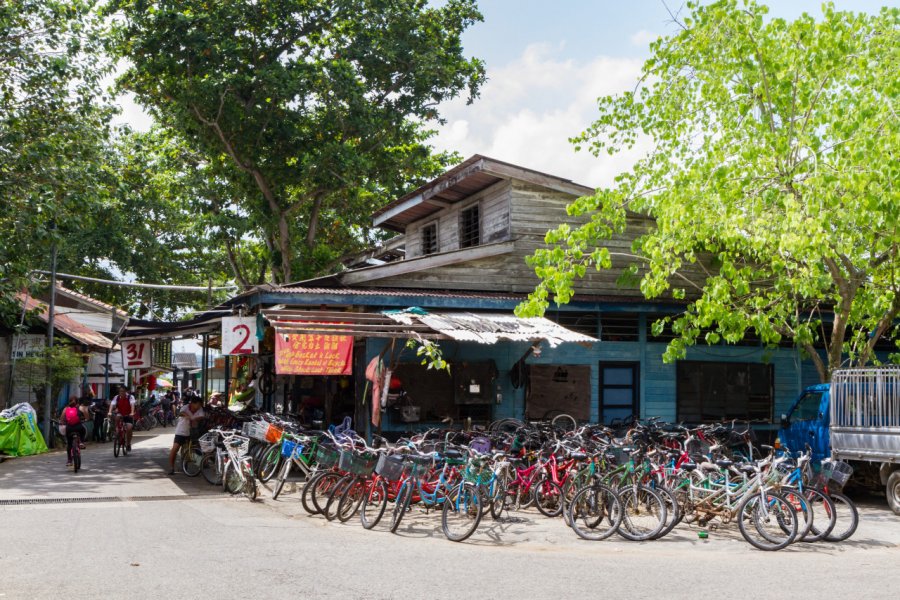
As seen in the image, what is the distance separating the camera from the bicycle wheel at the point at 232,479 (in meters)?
15.1

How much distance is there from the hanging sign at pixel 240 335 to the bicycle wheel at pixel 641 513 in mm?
9167

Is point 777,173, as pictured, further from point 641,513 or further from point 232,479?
point 232,479

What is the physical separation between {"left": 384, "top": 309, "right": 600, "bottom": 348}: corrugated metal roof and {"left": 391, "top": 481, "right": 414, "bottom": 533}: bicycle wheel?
12.3 feet

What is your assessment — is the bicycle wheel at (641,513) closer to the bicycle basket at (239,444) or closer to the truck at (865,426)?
the truck at (865,426)

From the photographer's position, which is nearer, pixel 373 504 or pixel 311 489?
pixel 373 504

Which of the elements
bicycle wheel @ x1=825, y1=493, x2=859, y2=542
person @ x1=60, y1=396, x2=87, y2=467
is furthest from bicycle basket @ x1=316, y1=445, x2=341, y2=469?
person @ x1=60, y1=396, x2=87, y2=467

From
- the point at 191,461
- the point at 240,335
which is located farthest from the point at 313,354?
the point at 191,461

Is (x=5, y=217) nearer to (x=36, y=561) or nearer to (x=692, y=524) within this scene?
(x=36, y=561)

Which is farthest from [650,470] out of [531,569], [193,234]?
[193,234]

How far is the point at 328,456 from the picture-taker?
12.9 m

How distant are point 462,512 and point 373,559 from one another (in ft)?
6.25

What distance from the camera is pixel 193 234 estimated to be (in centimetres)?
3909

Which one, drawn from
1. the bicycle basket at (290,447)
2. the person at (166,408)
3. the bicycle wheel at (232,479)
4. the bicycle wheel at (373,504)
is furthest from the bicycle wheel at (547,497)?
the person at (166,408)

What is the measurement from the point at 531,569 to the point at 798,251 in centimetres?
738
